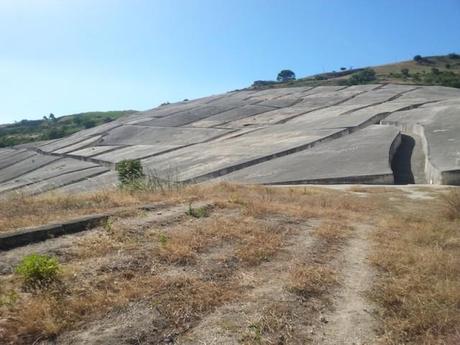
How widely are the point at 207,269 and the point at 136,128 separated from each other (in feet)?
176

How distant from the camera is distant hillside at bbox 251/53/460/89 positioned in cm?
7600

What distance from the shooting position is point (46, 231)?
6012mm

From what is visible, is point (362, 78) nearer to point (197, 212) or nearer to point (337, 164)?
point (337, 164)

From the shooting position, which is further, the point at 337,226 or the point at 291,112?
the point at 291,112

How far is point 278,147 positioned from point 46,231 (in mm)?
24550

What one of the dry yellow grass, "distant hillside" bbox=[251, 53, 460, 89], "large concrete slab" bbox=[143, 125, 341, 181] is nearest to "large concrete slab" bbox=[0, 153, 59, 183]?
"large concrete slab" bbox=[143, 125, 341, 181]

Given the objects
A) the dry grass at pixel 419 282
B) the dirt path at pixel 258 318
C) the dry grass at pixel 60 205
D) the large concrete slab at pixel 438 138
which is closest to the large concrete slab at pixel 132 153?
the large concrete slab at pixel 438 138

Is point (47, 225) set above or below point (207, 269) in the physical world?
above

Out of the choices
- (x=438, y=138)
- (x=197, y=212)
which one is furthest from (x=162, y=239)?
(x=438, y=138)

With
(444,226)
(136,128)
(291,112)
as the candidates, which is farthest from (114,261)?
(136,128)

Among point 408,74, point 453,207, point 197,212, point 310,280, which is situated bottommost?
point 453,207

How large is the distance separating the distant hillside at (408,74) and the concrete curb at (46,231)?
7231 cm

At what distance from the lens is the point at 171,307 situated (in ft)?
14.6

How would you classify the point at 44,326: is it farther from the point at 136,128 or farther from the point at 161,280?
the point at 136,128
